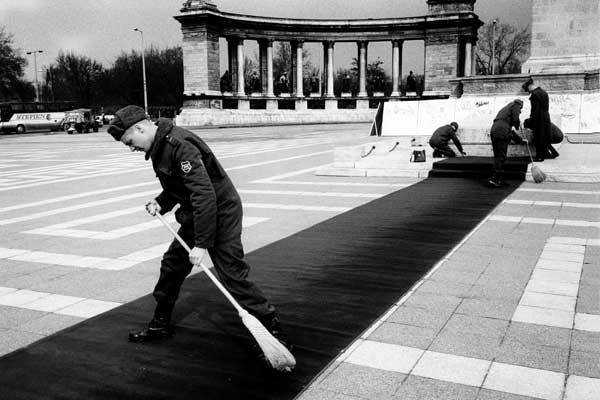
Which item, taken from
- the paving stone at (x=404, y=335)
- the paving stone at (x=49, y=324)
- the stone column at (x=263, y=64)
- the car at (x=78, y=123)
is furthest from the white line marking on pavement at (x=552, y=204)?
the stone column at (x=263, y=64)

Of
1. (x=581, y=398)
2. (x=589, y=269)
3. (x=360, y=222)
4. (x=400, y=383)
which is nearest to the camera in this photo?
(x=581, y=398)

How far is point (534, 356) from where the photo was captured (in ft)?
13.1

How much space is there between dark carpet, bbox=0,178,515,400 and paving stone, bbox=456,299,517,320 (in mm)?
597

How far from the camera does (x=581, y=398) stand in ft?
11.1

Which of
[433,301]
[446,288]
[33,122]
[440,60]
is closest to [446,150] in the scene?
[446,288]

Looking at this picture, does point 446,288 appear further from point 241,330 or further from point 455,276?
point 241,330

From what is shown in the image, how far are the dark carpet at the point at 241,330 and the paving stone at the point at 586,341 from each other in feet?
4.74

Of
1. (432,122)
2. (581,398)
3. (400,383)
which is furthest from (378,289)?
(432,122)

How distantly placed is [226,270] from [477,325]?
1967 millimetres

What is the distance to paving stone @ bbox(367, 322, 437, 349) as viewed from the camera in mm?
4254

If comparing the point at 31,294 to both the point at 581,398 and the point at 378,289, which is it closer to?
the point at 378,289

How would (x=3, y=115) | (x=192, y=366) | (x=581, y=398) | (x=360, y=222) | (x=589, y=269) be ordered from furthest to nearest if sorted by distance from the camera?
(x=3, y=115)
(x=360, y=222)
(x=589, y=269)
(x=192, y=366)
(x=581, y=398)

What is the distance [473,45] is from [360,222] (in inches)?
Result: 2216

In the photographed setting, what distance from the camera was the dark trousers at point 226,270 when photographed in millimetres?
3979
